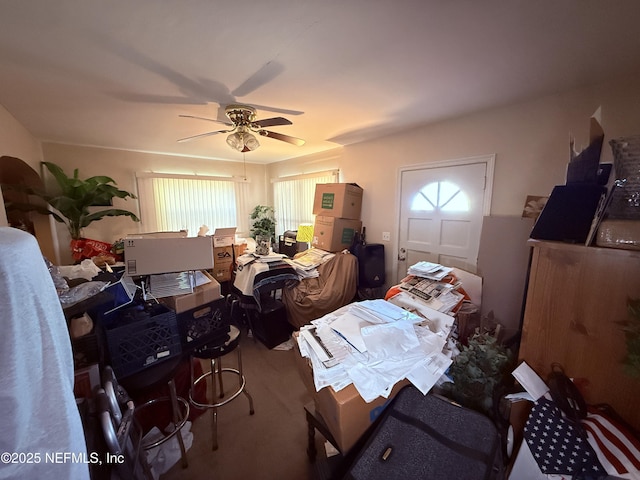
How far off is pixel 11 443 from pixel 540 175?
2.93m

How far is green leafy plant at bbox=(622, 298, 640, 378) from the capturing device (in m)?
0.78

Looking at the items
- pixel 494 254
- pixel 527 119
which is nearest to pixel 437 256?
pixel 494 254

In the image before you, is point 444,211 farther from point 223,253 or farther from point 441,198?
point 223,253

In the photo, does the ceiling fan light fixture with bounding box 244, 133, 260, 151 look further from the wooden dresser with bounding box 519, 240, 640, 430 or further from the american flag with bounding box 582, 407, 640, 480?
the american flag with bounding box 582, 407, 640, 480

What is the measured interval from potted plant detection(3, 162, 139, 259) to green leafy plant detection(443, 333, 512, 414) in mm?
4180

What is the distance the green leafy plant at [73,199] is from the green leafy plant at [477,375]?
4180mm

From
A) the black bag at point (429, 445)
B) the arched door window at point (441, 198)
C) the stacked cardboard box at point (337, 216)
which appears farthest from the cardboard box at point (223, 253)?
the black bag at point (429, 445)

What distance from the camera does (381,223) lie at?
309 cm

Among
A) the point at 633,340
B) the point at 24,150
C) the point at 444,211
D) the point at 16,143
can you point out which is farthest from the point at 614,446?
the point at 24,150

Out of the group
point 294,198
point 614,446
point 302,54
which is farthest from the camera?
point 294,198

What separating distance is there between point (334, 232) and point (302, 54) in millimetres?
1987

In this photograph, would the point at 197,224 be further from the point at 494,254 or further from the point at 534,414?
the point at 534,414

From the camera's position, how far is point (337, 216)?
3.08 metres

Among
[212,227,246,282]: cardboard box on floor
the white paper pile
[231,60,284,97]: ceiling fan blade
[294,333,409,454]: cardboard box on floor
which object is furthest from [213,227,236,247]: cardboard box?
[294,333,409,454]: cardboard box on floor
